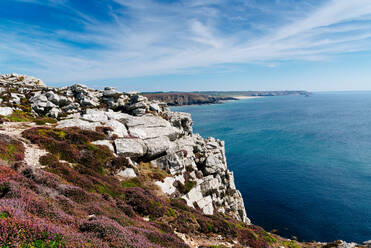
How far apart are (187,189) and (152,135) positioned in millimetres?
9886

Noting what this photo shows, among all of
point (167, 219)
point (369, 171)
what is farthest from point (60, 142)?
point (369, 171)

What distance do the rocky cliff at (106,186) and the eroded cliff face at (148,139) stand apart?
0.17 metres

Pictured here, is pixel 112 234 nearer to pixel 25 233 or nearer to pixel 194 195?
pixel 25 233

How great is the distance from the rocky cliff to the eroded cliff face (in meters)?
0.17

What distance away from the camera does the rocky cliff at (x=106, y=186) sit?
27.3 ft

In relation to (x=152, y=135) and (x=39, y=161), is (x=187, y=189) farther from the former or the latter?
(x=39, y=161)

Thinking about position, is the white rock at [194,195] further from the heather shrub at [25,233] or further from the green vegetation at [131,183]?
the heather shrub at [25,233]

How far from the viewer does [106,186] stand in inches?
635

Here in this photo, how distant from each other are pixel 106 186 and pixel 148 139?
525 inches

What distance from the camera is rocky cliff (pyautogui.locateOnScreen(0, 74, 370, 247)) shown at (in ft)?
27.3

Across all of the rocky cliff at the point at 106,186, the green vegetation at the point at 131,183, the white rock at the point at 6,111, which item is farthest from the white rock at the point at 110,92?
the green vegetation at the point at 131,183

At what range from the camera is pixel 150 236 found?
1026cm

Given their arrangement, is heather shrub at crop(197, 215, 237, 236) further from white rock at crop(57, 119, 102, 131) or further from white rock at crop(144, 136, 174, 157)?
white rock at crop(57, 119, 102, 131)

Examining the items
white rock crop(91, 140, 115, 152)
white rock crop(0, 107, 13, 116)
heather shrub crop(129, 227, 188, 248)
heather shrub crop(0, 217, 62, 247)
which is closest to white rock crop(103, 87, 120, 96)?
white rock crop(0, 107, 13, 116)
